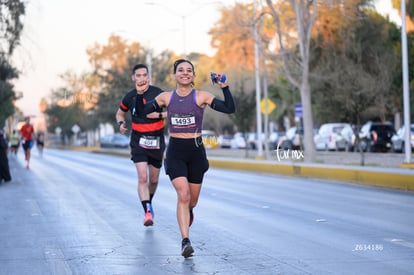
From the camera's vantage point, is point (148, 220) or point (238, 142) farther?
point (238, 142)

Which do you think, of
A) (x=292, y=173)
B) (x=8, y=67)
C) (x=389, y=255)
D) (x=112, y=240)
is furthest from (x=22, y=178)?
(x=8, y=67)

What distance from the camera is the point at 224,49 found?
62.8m

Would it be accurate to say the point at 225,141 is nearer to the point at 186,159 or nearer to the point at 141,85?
the point at 141,85

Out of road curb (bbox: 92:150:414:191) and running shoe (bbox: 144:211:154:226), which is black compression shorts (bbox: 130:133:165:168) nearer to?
running shoe (bbox: 144:211:154:226)

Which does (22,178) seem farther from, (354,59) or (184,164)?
(354,59)

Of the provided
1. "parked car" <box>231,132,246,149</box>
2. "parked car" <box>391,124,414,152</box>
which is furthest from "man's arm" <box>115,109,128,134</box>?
"parked car" <box>231,132,246,149</box>

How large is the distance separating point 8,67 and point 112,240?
37.5m

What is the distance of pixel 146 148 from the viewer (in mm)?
11672

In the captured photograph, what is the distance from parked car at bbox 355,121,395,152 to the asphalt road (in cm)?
2679

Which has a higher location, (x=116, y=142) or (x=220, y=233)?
(x=116, y=142)

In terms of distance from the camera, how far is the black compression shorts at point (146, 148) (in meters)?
11.6

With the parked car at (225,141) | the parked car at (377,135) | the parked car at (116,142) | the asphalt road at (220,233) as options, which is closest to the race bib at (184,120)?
the asphalt road at (220,233)

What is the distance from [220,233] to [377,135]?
35787 mm

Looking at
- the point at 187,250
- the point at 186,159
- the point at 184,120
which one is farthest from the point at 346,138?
the point at 187,250
